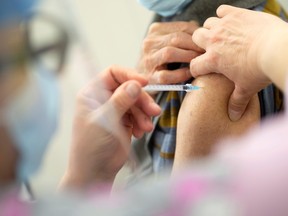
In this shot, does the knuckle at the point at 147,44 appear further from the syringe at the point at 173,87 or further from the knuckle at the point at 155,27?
the syringe at the point at 173,87

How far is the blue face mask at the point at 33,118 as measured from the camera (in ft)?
1.02

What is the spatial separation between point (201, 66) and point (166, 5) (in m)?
0.20

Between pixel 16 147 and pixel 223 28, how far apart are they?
544mm

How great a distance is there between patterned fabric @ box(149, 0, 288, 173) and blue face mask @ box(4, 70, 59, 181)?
49 cm

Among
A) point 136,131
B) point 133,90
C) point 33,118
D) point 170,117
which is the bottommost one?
point 170,117

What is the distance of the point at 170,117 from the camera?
922mm

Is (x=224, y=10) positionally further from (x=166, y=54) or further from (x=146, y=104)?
(x=146, y=104)

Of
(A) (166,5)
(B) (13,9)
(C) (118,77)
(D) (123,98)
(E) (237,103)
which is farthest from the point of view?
(A) (166,5)

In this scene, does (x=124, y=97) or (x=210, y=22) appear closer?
(x=124, y=97)

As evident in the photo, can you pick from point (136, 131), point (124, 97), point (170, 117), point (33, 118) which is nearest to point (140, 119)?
point (136, 131)

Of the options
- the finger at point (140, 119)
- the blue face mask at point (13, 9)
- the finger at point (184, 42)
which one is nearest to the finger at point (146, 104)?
the finger at point (140, 119)

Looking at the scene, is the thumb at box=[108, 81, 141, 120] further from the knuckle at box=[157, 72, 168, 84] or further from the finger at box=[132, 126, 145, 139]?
the knuckle at box=[157, 72, 168, 84]

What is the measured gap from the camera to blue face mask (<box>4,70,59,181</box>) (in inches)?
12.3

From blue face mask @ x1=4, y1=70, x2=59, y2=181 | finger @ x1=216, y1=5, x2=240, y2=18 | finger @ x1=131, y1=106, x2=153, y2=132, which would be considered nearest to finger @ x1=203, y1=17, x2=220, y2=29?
finger @ x1=216, y1=5, x2=240, y2=18
